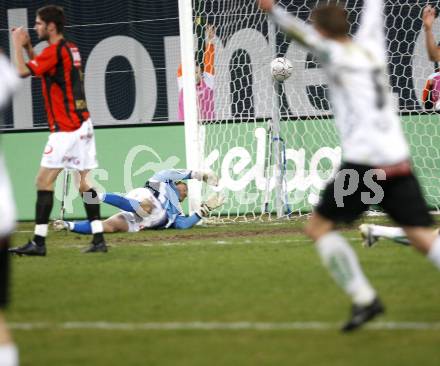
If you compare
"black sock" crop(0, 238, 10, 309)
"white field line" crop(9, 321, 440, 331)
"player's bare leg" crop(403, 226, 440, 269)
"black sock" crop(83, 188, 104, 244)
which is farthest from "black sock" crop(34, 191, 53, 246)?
"black sock" crop(0, 238, 10, 309)

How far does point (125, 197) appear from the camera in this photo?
12.7 m

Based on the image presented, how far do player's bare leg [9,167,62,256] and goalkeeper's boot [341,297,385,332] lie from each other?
193 inches

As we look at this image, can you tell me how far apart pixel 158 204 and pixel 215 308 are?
6.30m

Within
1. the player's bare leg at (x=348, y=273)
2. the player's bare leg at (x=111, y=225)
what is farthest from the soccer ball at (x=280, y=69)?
the player's bare leg at (x=348, y=273)

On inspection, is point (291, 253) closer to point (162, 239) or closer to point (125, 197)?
point (162, 239)

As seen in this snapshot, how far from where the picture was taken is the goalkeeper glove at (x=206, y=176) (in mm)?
12844

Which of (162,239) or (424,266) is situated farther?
(162,239)

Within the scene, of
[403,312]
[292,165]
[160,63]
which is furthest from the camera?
[160,63]

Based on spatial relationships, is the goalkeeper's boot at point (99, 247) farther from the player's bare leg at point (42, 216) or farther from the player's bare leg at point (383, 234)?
the player's bare leg at point (383, 234)

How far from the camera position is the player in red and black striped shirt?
9.97 metres

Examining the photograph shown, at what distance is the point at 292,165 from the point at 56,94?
503 centimetres

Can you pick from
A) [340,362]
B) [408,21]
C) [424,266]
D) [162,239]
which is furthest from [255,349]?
[408,21]

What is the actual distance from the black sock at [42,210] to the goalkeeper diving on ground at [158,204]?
8.25ft

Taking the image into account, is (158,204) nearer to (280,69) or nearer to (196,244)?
(196,244)
